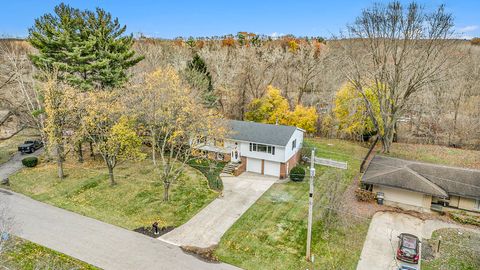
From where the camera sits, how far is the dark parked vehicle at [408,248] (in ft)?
59.4

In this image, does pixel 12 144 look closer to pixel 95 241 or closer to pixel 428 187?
pixel 95 241

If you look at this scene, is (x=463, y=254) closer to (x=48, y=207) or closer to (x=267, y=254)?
(x=267, y=254)

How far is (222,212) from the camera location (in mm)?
23984

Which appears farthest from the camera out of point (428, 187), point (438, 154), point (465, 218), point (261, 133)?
point (438, 154)

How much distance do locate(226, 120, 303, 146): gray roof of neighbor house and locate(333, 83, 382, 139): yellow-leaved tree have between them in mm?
10389

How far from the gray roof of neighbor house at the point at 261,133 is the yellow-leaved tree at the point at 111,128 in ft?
27.8

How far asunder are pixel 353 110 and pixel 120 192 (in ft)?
87.8

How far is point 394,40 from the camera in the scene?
31562 mm

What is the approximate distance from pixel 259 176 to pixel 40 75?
23.4m

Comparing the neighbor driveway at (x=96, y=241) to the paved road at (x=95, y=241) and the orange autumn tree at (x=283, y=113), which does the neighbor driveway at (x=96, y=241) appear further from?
the orange autumn tree at (x=283, y=113)

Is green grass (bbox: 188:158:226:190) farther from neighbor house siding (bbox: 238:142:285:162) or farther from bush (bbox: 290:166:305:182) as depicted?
bush (bbox: 290:166:305:182)

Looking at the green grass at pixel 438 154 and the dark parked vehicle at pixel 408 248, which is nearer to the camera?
the dark parked vehicle at pixel 408 248

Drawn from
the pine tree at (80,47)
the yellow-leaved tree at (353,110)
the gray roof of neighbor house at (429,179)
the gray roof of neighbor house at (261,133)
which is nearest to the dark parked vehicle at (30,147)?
the pine tree at (80,47)

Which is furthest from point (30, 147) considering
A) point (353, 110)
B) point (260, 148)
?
point (353, 110)
